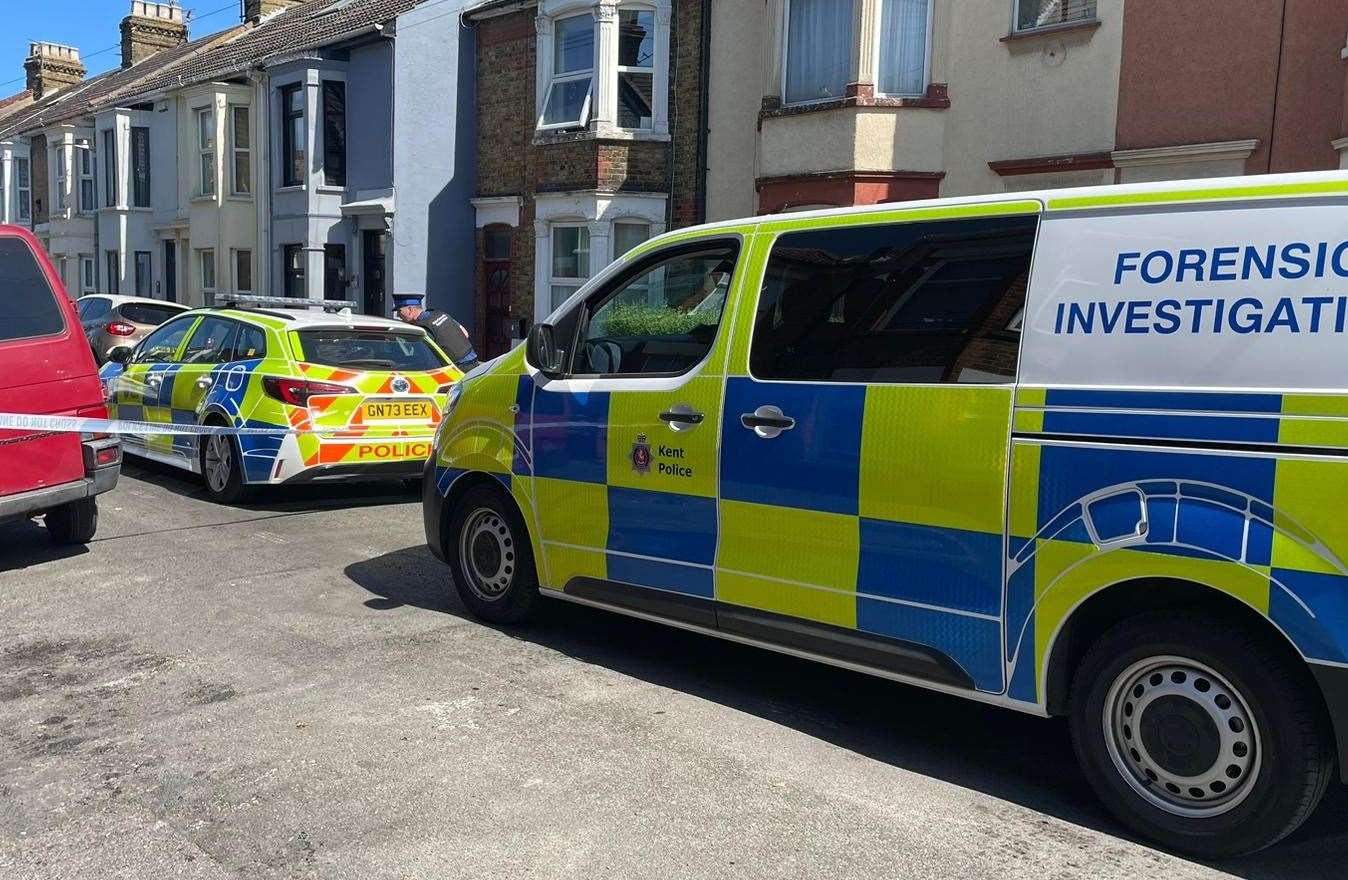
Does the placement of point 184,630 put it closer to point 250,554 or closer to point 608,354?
point 250,554

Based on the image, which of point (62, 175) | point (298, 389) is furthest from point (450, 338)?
point (62, 175)

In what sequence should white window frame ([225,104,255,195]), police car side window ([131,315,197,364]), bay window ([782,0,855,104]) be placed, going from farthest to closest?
1. white window frame ([225,104,255,195])
2. bay window ([782,0,855,104])
3. police car side window ([131,315,197,364])

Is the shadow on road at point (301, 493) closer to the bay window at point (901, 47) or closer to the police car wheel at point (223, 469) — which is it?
the police car wheel at point (223, 469)

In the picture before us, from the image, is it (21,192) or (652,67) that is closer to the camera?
(652,67)

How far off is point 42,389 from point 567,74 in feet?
42.0

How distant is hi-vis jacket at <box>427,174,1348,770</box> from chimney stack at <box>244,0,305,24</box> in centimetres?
2979

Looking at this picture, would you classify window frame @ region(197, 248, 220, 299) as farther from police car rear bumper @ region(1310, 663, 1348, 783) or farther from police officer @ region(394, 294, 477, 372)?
police car rear bumper @ region(1310, 663, 1348, 783)

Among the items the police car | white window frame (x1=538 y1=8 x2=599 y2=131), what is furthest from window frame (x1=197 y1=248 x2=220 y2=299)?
the police car

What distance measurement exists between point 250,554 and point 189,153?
2254 centimetres

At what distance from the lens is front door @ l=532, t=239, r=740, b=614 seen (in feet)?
16.5

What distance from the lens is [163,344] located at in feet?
35.4

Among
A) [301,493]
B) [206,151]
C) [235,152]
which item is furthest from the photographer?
[206,151]

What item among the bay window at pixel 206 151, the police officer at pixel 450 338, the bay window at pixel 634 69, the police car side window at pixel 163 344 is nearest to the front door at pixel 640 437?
the police car side window at pixel 163 344

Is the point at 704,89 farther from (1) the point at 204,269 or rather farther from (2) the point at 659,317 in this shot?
(1) the point at 204,269
